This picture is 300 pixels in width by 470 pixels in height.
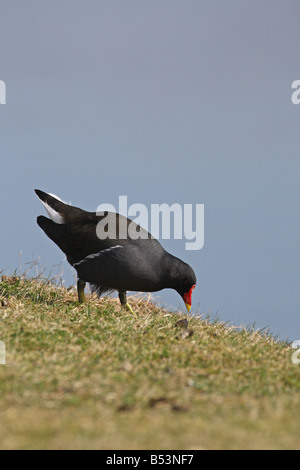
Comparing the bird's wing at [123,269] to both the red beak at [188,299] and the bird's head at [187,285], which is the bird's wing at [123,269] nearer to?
the bird's head at [187,285]

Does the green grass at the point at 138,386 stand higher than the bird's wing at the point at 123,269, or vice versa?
the bird's wing at the point at 123,269

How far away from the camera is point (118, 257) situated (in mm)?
9219

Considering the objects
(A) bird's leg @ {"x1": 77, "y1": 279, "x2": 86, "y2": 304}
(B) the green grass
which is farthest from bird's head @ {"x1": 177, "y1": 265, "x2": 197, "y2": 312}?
(A) bird's leg @ {"x1": 77, "y1": 279, "x2": 86, "y2": 304}

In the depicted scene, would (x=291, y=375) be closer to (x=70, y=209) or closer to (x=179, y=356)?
(x=179, y=356)

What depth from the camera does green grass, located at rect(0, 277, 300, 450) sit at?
14.7 ft

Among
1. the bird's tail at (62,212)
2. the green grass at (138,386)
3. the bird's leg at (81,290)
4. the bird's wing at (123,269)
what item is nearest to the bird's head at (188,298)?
the bird's wing at (123,269)

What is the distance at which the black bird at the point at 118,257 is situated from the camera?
9.26 metres

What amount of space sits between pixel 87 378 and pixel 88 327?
2.30m

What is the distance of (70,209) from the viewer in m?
10.3

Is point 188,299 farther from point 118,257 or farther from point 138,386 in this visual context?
point 138,386

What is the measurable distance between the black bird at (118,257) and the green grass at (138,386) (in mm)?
685

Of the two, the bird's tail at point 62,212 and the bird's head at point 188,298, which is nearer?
the bird's head at point 188,298

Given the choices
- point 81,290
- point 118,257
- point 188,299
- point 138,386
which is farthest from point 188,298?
point 138,386

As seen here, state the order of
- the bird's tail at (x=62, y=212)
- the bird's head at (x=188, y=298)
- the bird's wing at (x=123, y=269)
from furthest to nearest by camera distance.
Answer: the bird's tail at (x=62, y=212) → the bird's head at (x=188, y=298) → the bird's wing at (x=123, y=269)
